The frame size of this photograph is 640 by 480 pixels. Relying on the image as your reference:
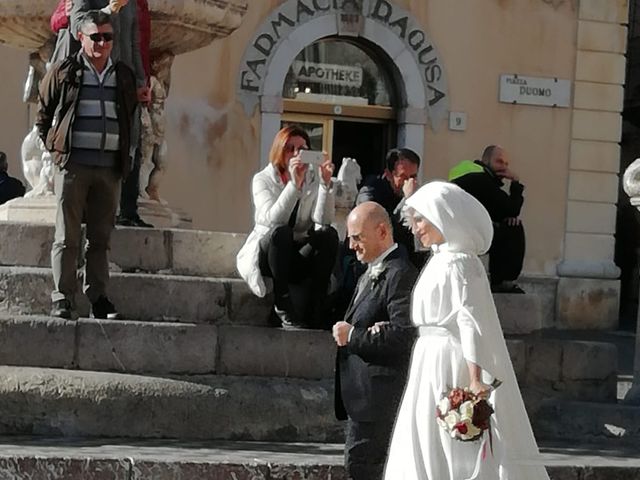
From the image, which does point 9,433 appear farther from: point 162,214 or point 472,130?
point 472,130

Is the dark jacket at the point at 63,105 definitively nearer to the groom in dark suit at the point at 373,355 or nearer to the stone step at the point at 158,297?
the stone step at the point at 158,297

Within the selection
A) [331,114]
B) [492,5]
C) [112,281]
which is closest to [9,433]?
[112,281]

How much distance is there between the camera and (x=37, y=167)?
10.2m

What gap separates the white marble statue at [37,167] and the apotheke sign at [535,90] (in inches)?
384

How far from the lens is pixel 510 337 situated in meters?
9.47

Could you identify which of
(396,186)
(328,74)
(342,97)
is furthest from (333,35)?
(396,186)

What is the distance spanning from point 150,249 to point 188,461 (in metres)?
2.55

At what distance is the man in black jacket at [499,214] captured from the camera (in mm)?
10992

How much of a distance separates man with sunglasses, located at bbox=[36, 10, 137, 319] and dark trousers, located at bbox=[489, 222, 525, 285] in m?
3.77

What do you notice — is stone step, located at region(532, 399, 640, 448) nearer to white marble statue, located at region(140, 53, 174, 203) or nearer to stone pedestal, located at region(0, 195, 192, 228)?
stone pedestal, located at region(0, 195, 192, 228)

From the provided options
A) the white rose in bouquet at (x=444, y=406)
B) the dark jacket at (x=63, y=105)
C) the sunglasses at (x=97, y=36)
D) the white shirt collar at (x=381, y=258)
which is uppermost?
the sunglasses at (x=97, y=36)

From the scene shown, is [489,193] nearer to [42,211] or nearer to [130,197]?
[130,197]

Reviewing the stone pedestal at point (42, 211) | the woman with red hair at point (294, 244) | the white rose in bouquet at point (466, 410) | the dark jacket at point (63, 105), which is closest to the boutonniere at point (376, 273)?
the white rose in bouquet at point (466, 410)

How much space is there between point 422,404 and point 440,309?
388mm
